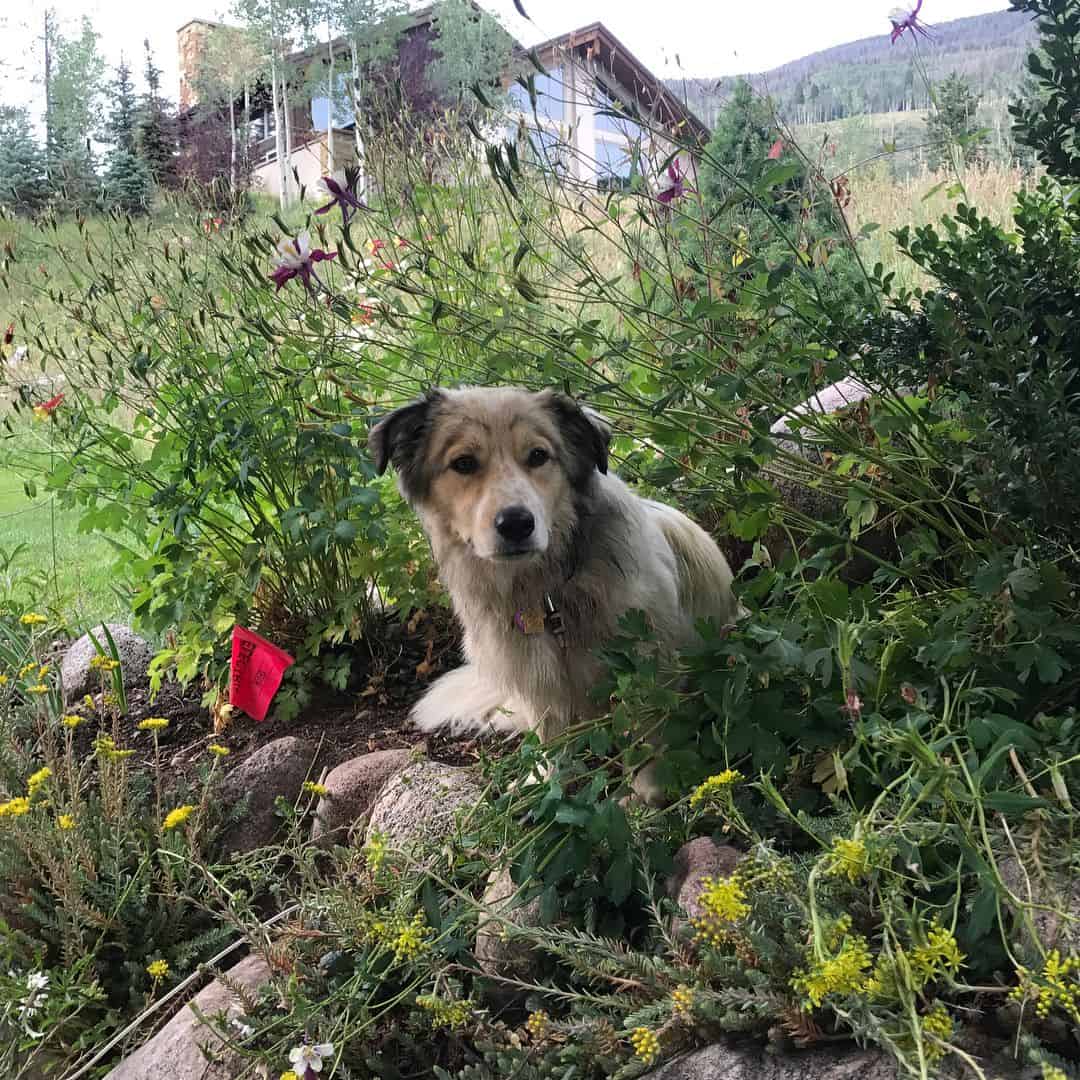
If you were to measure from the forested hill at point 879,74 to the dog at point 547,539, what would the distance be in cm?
107

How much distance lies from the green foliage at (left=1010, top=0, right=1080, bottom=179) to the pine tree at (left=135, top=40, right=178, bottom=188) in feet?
17.8

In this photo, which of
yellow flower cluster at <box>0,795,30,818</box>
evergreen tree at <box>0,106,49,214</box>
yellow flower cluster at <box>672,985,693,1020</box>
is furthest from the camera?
evergreen tree at <box>0,106,49,214</box>

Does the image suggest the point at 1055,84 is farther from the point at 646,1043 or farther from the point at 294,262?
the point at 646,1043

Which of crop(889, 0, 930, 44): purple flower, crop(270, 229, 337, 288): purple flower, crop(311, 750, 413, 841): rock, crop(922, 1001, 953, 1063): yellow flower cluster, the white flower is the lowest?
crop(311, 750, 413, 841): rock

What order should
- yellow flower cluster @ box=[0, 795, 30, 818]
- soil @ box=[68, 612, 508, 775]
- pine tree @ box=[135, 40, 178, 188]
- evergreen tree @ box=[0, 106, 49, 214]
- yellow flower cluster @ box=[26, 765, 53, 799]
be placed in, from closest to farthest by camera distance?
yellow flower cluster @ box=[0, 795, 30, 818], yellow flower cluster @ box=[26, 765, 53, 799], soil @ box=[68, 612, 508, 775], pine tree @ box=[135, 40, 178, 188], evergreen tree @ box=[0, 106, 49, 214]

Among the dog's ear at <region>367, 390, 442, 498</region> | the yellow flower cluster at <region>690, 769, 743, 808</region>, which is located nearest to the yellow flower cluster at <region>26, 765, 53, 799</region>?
the dog's ear at <region>367, 390, 442, 498</region>

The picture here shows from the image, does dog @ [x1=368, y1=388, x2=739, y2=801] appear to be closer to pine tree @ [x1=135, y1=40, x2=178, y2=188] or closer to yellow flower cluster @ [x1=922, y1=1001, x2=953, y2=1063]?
yellow flower cluster @ [x1=922, y1=1001, x2=953, y2=1063]

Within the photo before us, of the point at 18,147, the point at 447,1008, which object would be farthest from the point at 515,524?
the point at 18,147

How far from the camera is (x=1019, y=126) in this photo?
179 cm

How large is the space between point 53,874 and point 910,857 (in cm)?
173

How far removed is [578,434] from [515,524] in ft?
1.22

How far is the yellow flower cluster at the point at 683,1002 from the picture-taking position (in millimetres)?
1190

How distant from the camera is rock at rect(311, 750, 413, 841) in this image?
2.34m

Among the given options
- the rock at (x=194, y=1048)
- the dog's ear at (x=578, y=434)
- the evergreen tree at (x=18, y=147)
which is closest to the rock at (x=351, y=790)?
the rock at (x=194, y=1048)
